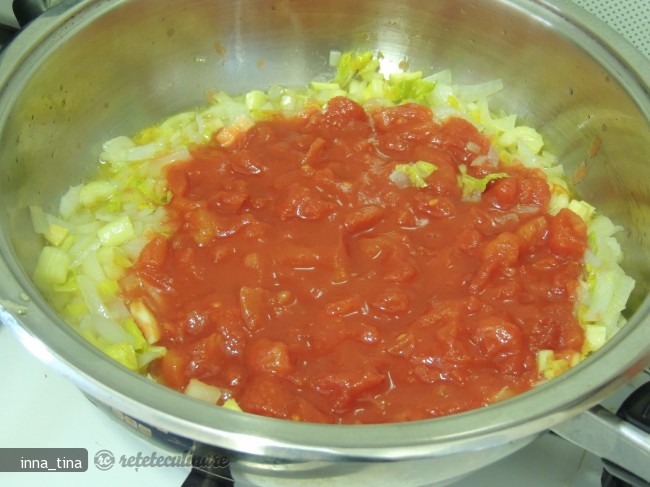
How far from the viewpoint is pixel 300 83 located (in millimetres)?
2801

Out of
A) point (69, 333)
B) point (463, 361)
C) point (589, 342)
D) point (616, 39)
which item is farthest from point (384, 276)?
point (616, 39)

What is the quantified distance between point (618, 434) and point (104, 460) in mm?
1377

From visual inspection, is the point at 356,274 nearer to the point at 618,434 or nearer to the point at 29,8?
the point at 618,434

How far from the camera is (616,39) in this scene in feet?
7.33

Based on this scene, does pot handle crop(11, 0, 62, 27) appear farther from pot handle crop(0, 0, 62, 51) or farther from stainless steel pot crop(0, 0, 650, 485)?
stainless steel pot crop(0, 0, 650, 485)

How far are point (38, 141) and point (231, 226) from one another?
700 millimetres

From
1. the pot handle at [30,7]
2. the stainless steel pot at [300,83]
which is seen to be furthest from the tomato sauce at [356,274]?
the pot handle at [30,7]

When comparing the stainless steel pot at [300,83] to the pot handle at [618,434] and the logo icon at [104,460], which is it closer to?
the pot handle at [618,434]

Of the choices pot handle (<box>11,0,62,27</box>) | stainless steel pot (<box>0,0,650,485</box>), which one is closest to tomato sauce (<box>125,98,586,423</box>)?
stainless steel pot (<box>0,0,650,485</box>)

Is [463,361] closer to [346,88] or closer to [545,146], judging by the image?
[545,146]

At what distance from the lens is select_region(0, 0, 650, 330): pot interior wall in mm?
2137

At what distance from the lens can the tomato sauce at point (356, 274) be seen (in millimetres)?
1763

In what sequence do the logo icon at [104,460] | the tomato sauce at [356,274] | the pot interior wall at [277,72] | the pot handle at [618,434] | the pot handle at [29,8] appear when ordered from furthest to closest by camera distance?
the pot handle at [29,8] → the pot interior wall at [277,72] → the logo icon at [104,460] → the tomato sauce at [356,274] → the pot handle at [618,434]

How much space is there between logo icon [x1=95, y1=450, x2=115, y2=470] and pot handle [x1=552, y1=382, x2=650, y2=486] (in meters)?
1.23
